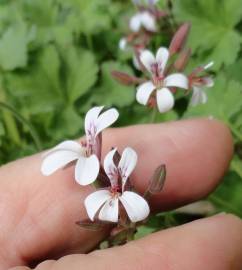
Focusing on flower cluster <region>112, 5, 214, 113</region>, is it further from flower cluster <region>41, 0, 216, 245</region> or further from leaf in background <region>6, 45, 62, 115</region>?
leaf in background <region>6, 45, 62, 115</region>

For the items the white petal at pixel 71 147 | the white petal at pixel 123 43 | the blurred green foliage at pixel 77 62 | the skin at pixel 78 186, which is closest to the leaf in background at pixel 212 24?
the blurred green foliage at pixel 77 62

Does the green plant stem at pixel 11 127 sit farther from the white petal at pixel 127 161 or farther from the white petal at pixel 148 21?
the white petal at pixel 127 161

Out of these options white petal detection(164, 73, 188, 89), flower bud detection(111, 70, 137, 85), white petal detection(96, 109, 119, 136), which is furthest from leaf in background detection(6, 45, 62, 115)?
white petal detection(96, 109, 119, 136)

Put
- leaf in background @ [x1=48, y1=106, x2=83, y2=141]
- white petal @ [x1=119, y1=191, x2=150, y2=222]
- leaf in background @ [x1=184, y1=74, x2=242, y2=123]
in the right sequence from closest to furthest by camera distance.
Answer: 1. white petal @ [x1=119, y1=191, x2=150, y2=222]
2. leaf in background @ [x1=184, y1=74, x2=242, y2=123]
3. leaf in background @ [x1=48, y1=106, x2=83, y2=141]

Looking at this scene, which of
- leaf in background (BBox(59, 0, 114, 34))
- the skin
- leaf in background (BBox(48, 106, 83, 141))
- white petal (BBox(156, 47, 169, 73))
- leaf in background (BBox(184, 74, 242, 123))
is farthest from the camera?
leaf in background (BBox(59, 0, 114, 34))

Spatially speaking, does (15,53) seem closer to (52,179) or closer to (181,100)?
(181,100)

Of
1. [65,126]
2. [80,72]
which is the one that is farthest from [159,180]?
[80,72]
